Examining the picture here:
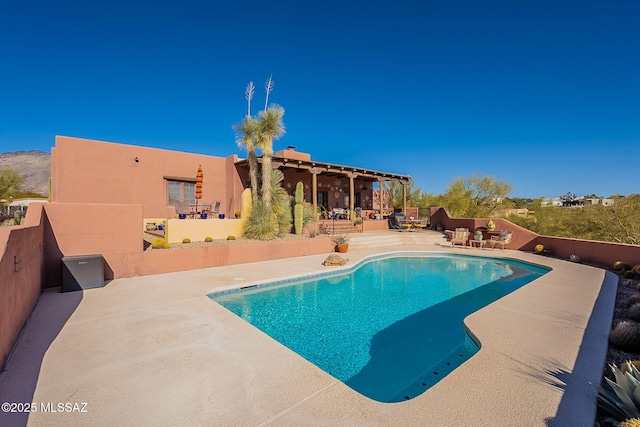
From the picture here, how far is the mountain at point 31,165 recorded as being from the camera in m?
67.6

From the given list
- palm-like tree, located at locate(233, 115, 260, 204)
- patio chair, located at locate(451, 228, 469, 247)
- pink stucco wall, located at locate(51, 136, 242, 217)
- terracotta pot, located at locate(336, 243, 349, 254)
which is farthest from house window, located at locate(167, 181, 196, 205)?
patio chair, located at locate(451, 228, 469, 247)

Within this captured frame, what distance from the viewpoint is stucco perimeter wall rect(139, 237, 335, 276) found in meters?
7.98

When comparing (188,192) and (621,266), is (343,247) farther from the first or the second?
(621,266)

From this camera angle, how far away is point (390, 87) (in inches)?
773

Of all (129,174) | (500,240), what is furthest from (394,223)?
(129,174)

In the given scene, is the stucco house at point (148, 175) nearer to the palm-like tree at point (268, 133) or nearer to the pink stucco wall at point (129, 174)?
the pink stucco wall at point (129, 174)

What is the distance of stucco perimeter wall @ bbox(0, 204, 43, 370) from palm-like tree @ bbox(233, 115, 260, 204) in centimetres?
750

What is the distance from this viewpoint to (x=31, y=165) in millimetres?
81125

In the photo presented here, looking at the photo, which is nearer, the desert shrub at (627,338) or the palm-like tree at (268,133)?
the desert shrub at (627,338)

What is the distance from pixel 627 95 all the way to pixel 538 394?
22.8 m

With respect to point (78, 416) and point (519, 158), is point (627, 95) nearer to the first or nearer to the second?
point (519, 158)

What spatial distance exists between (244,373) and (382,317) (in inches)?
138

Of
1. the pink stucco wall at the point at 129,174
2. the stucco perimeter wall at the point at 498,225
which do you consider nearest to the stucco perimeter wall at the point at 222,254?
the pink stucco wall at the point at 129,174

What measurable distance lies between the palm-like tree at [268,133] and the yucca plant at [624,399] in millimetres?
10938
